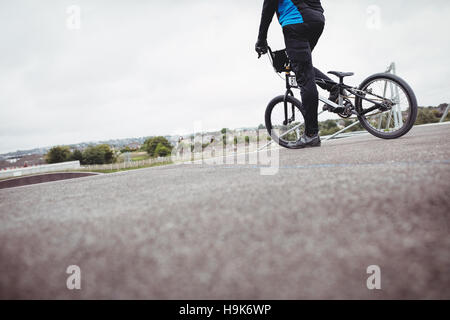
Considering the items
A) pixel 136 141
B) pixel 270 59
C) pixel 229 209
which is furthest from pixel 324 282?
pixel 136 141

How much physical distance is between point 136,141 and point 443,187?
334 feet

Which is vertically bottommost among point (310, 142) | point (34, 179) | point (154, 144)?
point (34, 179)

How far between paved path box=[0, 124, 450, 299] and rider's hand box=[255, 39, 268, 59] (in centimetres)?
235

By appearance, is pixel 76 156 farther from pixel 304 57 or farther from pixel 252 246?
pixel 252 246

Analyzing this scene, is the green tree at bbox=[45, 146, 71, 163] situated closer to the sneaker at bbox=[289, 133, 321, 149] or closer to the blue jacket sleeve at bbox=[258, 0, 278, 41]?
the blue jacket sleeve at bbox=[258, 0, 278, 41]

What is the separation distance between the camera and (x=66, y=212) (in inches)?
28.9

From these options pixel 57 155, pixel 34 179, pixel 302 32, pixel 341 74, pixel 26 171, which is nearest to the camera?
pixel 302 32

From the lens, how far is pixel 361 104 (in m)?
2.57

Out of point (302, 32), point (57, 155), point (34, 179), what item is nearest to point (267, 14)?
point (302, 32)

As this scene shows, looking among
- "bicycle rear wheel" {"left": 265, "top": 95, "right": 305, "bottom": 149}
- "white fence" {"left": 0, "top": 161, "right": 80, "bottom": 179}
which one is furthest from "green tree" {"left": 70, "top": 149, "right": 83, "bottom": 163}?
"bicycle rear wheel" {"left": 265, "top": 95, "right": 305, "bottom": 149}

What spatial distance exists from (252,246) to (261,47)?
2.69 meters

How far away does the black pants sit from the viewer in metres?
2.27

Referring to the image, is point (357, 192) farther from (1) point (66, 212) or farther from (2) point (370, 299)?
(1) point (66, 212)

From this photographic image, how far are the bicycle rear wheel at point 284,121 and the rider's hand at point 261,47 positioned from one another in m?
0.61
